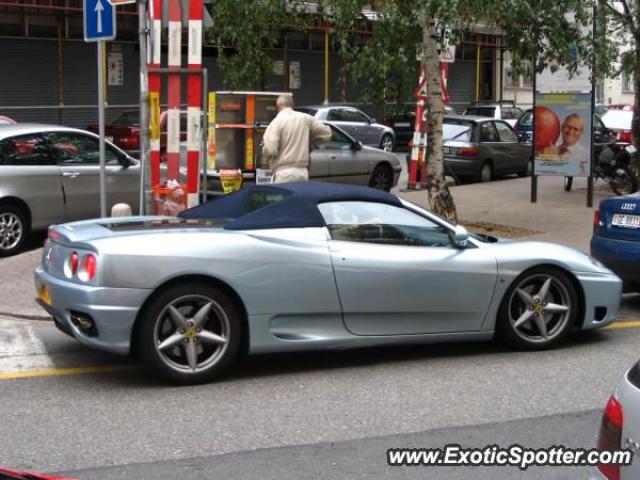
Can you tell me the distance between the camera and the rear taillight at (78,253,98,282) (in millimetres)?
5875

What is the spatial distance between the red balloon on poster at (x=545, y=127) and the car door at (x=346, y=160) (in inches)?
117

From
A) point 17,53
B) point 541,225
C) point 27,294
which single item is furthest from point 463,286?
point 17,53

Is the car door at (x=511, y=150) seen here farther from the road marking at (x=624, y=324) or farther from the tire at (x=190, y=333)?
the tire at (x=190, y=333)

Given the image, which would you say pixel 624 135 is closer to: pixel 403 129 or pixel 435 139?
pixel 403 129

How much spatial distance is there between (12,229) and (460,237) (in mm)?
6280

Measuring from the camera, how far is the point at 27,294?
898 cm

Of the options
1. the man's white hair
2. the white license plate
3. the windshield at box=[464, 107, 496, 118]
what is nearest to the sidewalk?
the white license plate

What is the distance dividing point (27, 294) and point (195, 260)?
3.64 metres

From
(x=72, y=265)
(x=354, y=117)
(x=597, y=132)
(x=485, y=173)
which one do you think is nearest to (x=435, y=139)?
(x=72, y=265)

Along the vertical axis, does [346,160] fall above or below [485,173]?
above

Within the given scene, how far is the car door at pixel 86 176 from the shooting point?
1155 cm

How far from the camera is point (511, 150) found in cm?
2048

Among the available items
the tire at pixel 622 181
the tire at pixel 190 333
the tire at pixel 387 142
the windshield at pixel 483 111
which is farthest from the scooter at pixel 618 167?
the tire at pixel 190 333

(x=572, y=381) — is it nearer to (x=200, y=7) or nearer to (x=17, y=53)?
(x=200, y=7)
